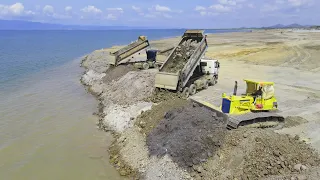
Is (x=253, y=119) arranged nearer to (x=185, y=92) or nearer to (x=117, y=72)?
(x=185, y=92)

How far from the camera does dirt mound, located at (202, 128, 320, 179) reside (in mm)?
9461

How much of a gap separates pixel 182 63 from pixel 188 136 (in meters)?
9.27

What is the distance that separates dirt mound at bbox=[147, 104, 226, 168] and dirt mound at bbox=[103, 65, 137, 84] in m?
13.2

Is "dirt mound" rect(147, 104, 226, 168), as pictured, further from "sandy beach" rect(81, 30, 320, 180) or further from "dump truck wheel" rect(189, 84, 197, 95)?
"dump truck wheel" rect(189, 84, 197, 95)

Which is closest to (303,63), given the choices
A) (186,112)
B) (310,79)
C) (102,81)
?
(310,79)

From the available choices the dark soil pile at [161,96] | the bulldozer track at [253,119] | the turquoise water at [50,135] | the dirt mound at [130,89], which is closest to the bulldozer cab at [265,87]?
the bulldozer track at [253,119]

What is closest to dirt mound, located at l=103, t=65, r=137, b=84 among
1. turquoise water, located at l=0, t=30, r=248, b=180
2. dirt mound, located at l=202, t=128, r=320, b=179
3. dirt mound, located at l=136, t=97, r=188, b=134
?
turquoise water, located at l=0, t=30, r=248, b=180

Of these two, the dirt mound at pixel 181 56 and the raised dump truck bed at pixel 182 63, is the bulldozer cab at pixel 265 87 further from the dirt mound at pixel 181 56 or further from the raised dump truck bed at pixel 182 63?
the dirt mound at pixel 181 56

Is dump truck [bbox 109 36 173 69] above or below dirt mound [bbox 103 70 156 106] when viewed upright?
above

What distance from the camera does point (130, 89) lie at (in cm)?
2020

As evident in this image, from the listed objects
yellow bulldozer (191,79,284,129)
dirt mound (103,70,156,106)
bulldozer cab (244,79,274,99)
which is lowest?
dirt mound (103,70,156,106)

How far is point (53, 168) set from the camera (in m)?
12.2

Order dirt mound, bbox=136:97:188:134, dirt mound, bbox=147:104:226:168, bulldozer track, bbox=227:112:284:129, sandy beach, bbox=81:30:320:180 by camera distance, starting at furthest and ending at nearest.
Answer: dirt mound, bbox=136:97:188:134 < bulldozer track, bbox=227:112:284:129 < dirt mound, bbox=147:104:226:168 < sandy beach, bbox=81:30:320:180

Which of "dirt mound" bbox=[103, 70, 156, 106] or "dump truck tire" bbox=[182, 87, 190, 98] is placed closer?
"dump truck tire" bbox=[182, 87, 190, 98]
